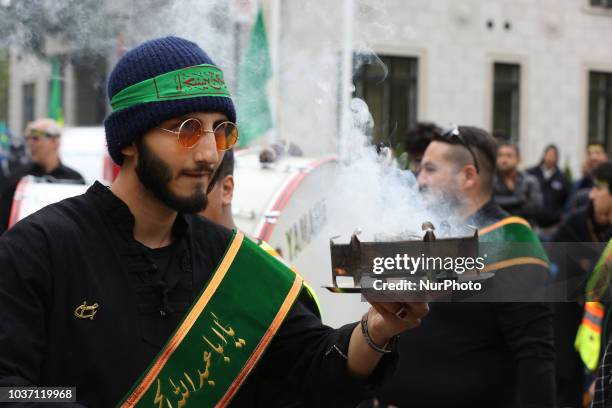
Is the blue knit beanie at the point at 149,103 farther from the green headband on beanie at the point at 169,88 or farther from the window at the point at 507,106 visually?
the window at the point at 507,106

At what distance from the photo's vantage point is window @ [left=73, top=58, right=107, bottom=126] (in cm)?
444

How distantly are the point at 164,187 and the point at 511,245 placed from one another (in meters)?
1.53

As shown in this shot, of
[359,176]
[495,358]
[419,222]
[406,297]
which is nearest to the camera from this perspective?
[406,297]

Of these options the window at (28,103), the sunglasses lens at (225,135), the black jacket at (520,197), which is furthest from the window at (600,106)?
the sunglasses lens at (225,135)

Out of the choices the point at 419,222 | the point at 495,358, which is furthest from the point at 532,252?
the point at 419,222

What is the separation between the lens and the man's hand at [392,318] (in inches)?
77.7

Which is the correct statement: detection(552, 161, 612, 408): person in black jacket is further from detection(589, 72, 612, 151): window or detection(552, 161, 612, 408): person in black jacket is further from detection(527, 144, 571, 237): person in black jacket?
detection(589, 72, 612, 151): window

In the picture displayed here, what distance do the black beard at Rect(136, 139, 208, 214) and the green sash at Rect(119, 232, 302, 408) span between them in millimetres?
201

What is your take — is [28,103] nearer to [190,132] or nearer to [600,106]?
[600,106]

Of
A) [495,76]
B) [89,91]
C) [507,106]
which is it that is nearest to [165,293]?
[89,91]

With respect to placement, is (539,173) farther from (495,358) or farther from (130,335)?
(130,335)

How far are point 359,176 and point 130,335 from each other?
1118 millimetres

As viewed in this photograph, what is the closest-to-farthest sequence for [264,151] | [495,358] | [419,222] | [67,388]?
[67,388]
[419,222]
[495,358]
[264,151]

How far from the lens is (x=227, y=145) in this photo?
2381 mm
